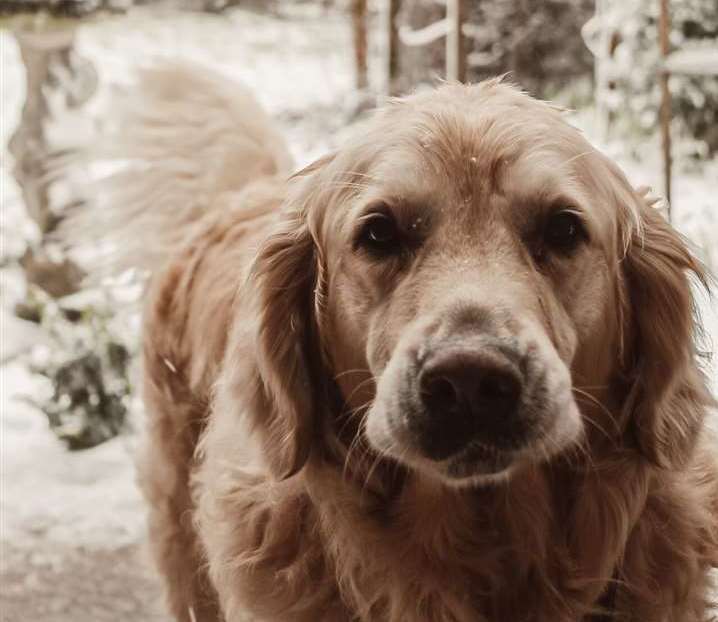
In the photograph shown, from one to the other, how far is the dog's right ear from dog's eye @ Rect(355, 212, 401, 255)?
0.19 meters

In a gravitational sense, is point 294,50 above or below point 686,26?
below

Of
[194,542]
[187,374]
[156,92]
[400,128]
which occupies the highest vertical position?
[400,128]

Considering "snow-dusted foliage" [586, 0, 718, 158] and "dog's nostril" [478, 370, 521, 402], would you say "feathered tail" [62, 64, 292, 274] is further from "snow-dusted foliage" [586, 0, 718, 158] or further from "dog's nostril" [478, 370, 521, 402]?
"snow-dusted foliage" [586, 0, 718, 158]

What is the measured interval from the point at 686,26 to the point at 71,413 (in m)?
3.81

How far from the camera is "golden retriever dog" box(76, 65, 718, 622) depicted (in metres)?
1.75

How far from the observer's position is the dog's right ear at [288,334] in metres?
2.17

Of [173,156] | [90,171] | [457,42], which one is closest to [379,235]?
[173,156]

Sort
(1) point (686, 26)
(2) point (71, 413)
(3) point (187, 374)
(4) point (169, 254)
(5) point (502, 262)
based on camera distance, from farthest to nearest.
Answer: (1) point (686, 26) < (2) point (71, 413) < (4) point (169, 254) < (3) point (187, 374) < (5) point (502, 262)

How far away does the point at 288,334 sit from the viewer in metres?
2.21

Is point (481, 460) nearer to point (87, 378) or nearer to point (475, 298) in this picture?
point (475, 298)

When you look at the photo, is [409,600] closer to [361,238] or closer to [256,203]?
[361,238]

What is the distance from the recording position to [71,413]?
168 inches

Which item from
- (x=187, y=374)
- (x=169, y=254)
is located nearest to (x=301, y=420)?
(x=187, y=374)

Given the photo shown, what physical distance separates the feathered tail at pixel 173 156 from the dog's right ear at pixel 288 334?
1071 mm
